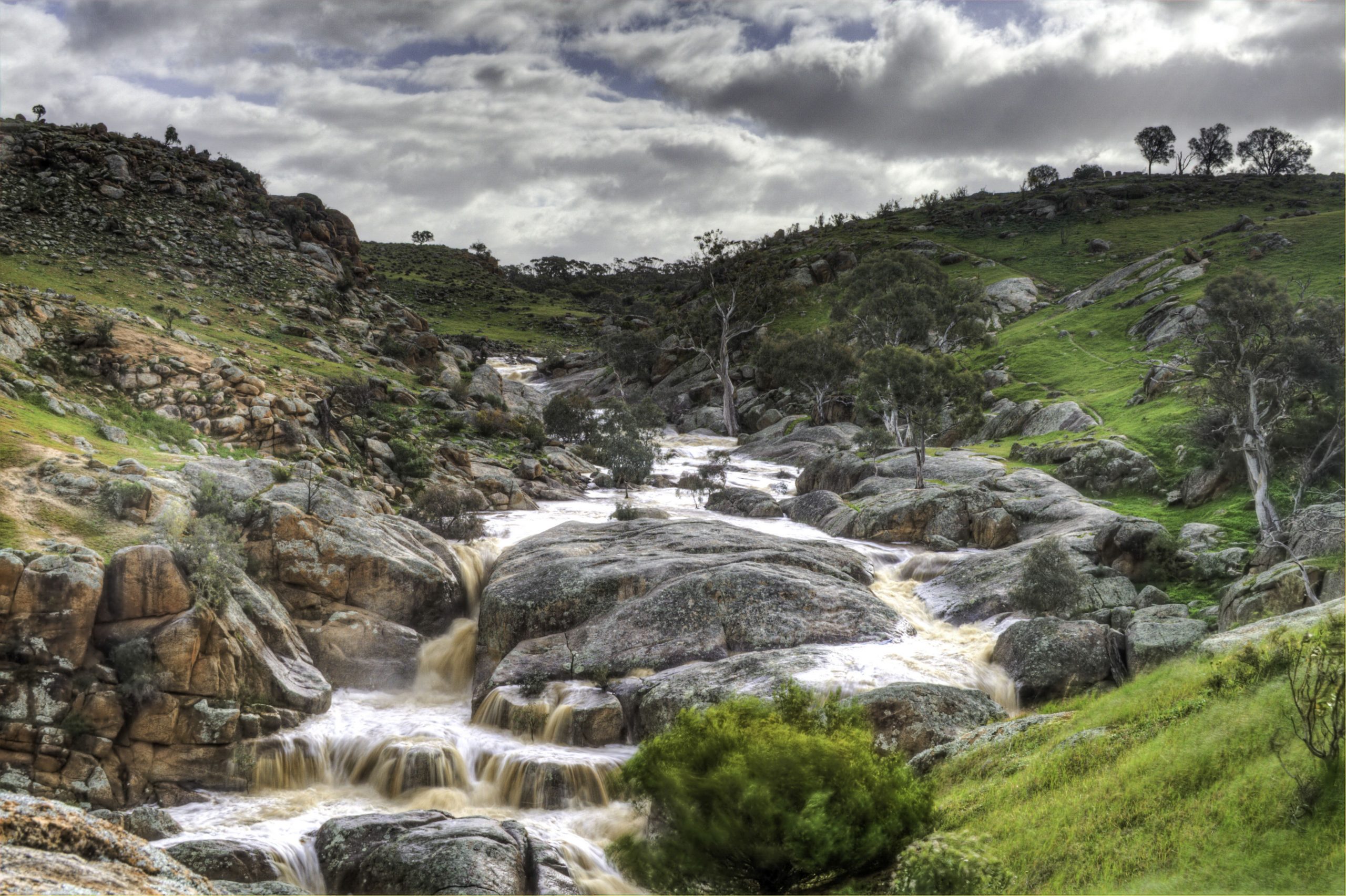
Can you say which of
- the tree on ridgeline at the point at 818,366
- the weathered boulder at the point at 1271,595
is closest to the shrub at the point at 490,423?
the tree on ridgeline at the point at 818,366

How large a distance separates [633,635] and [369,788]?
8298 millimetres

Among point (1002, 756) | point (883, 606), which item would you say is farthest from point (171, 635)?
point (883, 606)

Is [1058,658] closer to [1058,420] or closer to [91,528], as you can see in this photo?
[91,528]

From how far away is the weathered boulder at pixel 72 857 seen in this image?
20.2 ft

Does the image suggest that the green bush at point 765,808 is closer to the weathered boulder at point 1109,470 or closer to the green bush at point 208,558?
the green bush at point 208,558

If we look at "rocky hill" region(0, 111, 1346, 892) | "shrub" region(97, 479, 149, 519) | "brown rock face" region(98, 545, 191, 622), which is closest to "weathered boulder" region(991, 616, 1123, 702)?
"rocky hill" region(0, 111, 1346, 892)

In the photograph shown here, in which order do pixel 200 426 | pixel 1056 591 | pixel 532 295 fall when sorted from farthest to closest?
pixel 532 295, pixel 200 426, pixel 1056 591

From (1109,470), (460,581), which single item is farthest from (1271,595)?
(460,581)

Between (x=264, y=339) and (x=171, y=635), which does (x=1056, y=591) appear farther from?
(x=264, y=339)

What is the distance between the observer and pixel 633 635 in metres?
24.7

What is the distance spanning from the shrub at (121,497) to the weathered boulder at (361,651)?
596 centimetres

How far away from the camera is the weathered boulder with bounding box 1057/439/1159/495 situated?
1693 inches

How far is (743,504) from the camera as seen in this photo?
160 ft

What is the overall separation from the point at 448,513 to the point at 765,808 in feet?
98.9
